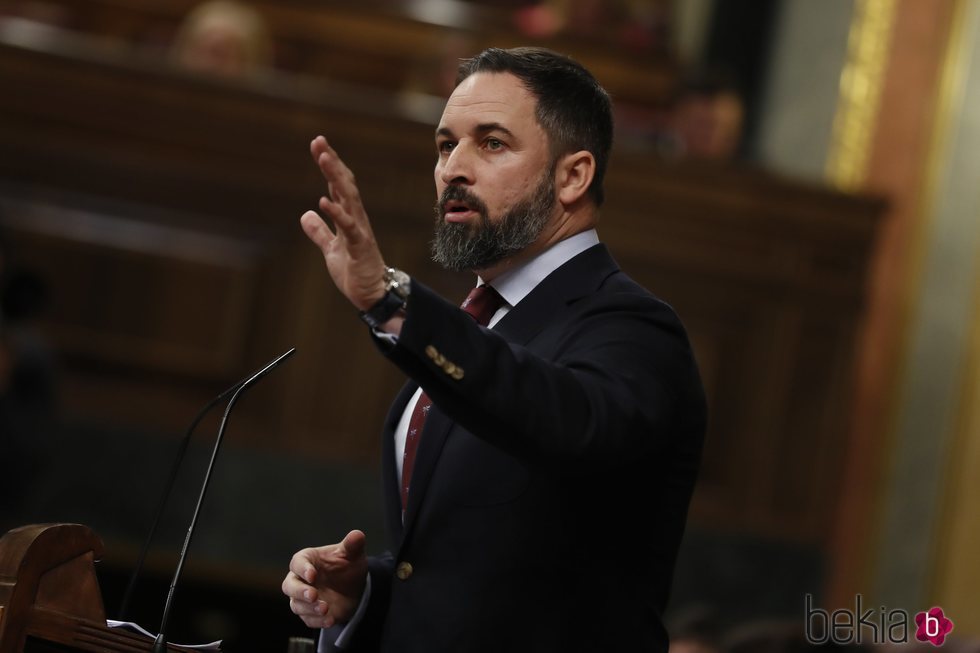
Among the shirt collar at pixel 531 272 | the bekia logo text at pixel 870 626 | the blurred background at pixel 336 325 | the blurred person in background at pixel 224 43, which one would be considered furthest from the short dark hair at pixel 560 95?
the blurred person in background at pixel 224 43

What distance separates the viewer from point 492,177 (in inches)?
77.7

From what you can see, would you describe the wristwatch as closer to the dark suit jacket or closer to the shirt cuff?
the dark suit jacket

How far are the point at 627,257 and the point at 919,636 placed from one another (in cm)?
168

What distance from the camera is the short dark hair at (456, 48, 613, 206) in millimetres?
2039

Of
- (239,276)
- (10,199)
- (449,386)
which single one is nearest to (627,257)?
(239,276)

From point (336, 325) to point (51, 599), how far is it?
10.5ft

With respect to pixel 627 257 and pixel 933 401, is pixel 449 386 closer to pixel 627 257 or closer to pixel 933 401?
pixel 627 257

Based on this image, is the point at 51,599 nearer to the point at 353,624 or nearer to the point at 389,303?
the point at 353,624

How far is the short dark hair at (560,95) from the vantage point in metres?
2.04

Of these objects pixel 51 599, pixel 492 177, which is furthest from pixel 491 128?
pixel 51 599

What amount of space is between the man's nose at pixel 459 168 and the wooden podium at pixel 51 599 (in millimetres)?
667

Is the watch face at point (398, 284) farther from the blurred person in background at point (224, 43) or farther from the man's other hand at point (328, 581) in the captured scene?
the blurred person in background at point (224, 43)

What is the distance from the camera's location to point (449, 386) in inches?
62.3

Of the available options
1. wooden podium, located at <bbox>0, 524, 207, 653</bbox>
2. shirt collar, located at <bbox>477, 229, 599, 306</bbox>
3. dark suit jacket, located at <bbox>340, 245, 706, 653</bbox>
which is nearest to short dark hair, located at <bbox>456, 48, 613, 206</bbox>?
shirt collar, located at <bbox>477, 229, 599, 306</bbox>
